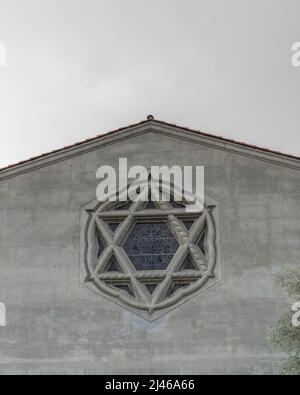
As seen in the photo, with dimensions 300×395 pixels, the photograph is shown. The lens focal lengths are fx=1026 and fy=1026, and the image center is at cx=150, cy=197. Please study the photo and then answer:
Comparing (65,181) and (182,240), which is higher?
(65,181)

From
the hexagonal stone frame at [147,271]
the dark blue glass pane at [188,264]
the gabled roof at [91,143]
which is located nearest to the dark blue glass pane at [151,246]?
the hexagonal stone frame at [147,271]

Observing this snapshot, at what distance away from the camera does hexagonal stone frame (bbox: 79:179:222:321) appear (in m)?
25.2

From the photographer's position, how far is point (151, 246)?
25953 millimetres

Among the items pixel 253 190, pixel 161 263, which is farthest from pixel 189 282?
pixel 253 190

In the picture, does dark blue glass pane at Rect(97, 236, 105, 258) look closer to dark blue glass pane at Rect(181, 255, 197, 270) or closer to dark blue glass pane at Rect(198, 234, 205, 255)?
dark blue glass pane at Rect(181, 255, 197, 270)

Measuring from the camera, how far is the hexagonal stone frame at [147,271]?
82.5 feet

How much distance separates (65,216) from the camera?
2625cm

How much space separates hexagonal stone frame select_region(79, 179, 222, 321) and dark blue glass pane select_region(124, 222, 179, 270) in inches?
6.6

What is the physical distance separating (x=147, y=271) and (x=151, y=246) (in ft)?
2.36

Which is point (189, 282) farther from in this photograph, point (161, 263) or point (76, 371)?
point (76, 371)

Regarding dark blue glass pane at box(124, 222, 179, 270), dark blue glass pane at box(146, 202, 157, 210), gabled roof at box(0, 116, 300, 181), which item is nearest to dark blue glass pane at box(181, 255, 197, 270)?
dark blue glass pane at box(124, 222, 179, 270)

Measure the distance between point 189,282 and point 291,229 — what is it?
9.31ft

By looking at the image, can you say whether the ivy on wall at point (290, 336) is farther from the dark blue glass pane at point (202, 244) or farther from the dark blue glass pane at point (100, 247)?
the dark blue glass pane at point (100, 247)
